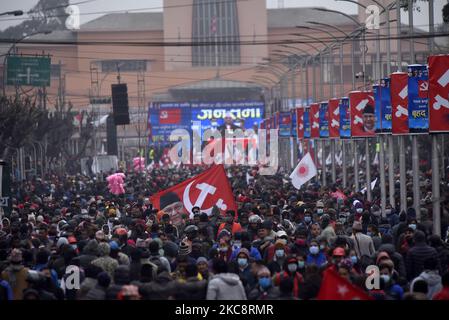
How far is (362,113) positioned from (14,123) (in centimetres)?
1833

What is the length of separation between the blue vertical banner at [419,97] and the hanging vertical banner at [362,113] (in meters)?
9.35

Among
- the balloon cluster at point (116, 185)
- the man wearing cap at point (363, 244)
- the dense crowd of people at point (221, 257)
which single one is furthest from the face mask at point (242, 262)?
the balloon cluster at point (116, 185)

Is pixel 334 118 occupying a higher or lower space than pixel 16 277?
higher

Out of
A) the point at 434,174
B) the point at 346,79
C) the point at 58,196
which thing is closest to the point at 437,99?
the point at 434,174

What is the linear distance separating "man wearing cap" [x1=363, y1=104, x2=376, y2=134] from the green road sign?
17211 mm

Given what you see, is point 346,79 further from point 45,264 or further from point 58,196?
point 45,264

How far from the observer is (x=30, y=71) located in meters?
48.0

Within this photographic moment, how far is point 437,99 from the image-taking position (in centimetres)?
2166

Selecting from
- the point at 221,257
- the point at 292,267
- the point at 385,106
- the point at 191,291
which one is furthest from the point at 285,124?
the point at 191,291

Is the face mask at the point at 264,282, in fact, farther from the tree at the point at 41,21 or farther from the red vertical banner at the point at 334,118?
the tree at the point at 41,21

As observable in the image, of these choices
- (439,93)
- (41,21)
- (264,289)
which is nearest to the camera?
(264,289)

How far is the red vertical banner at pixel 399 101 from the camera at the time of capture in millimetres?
24938

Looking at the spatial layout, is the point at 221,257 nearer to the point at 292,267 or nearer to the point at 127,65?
the point at 292,267
